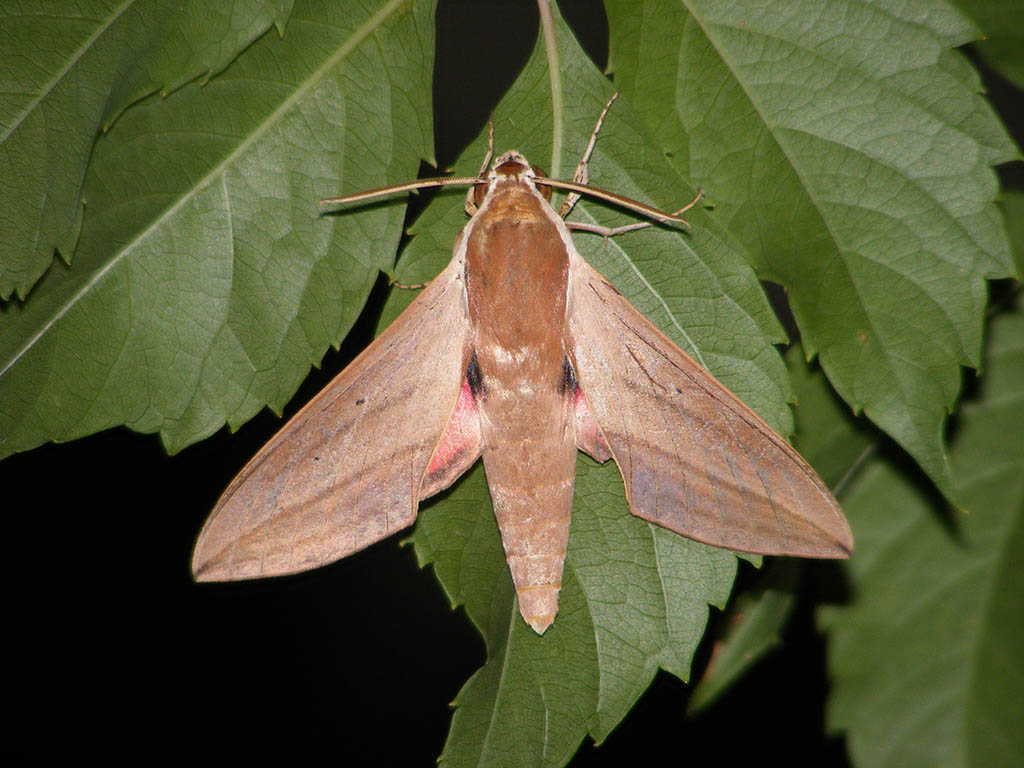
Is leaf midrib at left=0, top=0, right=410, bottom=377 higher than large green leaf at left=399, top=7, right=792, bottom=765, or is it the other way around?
leaf midrib at left=0, top=0, right=410, bottom=377

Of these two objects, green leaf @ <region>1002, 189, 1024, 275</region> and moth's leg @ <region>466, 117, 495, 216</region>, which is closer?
moth's leg @ <region>466, 117, 495, 216</region>

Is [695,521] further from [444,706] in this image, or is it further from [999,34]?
[444,706]

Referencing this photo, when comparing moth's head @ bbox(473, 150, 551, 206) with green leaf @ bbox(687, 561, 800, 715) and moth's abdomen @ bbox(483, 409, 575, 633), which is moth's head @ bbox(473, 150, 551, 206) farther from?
green leaf @ bbox(687, 561, 800, 715)

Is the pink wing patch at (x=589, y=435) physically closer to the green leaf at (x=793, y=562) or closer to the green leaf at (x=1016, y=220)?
the green leaf at (x=793, y=562)

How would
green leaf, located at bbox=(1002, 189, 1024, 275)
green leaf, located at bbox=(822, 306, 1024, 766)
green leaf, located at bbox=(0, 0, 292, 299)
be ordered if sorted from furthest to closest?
green leaf, located at bbox=(822, 306, 1024, 766) < green leaf, located at bbox=(1002, 189, 1024, 275) < green leaf, located at bbox=(0, 0, 292, 299)

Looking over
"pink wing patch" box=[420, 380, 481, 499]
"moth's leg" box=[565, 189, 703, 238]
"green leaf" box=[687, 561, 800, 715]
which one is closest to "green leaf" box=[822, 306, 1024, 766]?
"green leaf" box=[687, 561, 800, 715]

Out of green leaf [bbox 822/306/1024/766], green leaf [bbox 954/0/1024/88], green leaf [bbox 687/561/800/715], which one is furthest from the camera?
green leaf [bbox 822/306/1024/766]

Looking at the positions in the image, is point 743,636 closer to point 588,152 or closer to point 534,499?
point 534,499
